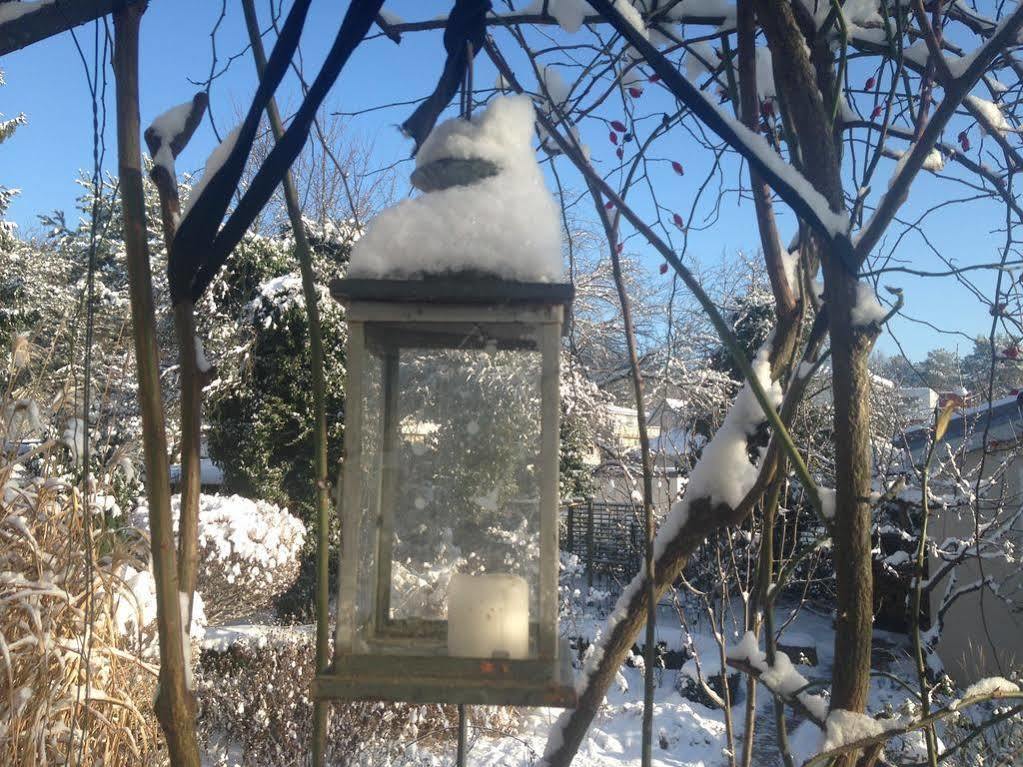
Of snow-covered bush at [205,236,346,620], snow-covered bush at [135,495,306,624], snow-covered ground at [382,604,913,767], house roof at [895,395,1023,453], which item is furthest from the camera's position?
snow-covered bush at [205,236,346,620]

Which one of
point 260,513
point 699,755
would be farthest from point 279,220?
point 699,755

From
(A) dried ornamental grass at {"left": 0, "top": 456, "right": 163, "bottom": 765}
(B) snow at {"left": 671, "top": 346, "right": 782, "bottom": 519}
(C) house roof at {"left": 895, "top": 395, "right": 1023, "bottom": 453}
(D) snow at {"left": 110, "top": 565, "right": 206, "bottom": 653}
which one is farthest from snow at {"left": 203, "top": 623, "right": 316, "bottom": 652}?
(C) house roof at {"left": 895, "top": 395, "right": 1023, "bottom": 453}

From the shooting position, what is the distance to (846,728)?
97 cm

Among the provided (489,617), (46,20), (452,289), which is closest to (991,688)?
(489,617)

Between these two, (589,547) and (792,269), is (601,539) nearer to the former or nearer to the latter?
(589,547)

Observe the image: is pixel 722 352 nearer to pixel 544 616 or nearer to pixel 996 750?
pixel 996 750

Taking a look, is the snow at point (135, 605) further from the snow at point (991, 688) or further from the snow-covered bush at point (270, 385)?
the snow-covered bush at point (270, 385)

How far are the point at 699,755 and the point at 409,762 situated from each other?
1.78 m

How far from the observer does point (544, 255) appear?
0.99 m

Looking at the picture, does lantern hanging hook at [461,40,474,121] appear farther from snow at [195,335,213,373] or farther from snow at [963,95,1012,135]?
snow at [963,95,1012,135]

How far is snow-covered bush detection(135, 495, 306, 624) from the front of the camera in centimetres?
493

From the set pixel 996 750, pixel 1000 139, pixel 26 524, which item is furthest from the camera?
pixel 996 750

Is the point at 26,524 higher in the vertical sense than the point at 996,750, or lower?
higher

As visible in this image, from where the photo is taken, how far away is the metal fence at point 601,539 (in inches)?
302
